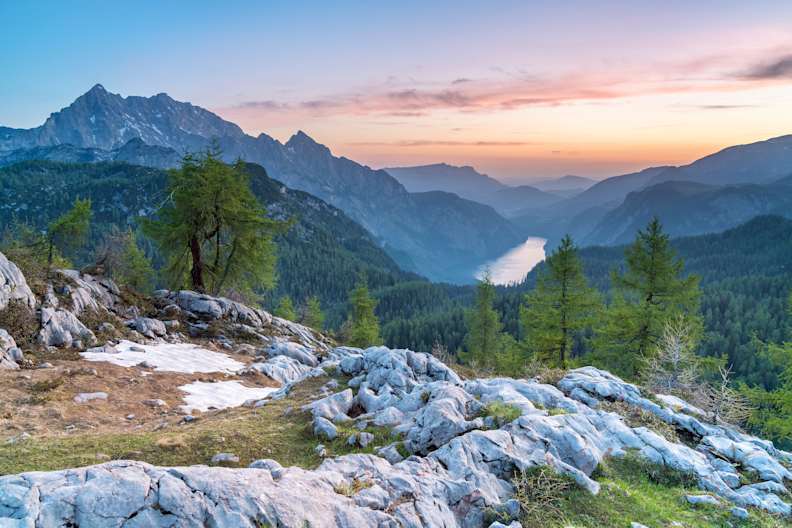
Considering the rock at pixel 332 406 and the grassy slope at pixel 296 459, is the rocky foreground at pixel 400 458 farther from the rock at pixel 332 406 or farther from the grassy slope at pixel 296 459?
the grassy slope at pixel 296 459

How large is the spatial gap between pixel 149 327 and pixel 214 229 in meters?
9.60

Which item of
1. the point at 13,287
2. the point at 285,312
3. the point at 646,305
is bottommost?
the point at 285,312

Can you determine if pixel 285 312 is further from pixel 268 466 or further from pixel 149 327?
pixel 268 466

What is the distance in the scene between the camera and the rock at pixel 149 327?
76.2 ft

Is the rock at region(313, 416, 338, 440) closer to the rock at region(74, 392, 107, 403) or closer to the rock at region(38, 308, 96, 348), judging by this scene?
the rock at region(74, 392, 107, 403)

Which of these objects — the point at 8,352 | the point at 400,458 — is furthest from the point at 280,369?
the point at 400,458

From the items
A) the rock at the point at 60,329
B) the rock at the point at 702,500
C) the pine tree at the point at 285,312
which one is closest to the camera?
the rock at the point at 702,500

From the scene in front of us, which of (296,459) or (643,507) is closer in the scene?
(643,507)

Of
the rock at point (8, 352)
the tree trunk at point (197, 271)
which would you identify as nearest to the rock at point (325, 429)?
the rock at point (8, 352)

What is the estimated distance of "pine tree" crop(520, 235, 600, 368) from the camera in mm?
33375

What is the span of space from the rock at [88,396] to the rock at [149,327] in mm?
8383

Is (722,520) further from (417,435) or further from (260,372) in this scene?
(260,372)

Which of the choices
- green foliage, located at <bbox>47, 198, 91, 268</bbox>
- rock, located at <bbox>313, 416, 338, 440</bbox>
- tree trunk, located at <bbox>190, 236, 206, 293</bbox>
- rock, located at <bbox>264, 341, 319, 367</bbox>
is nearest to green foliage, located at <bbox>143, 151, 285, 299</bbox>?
tree trunk, located at <bbox>190, 236, 206, 293</bbox>

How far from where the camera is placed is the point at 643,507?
32.6 feet
